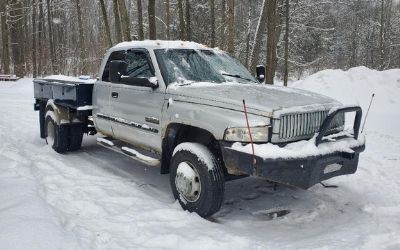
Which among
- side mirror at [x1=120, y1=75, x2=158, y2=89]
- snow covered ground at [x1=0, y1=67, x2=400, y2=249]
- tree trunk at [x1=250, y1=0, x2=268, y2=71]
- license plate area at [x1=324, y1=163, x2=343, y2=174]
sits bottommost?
snow covered ground at [x1=0, y1=67, x2=400, y2=249]

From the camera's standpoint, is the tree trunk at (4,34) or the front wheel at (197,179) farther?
the tree trunk at (4,34)

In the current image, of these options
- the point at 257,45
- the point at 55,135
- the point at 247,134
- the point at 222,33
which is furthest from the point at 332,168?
the point at 222,33

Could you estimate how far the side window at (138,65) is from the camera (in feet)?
19.2

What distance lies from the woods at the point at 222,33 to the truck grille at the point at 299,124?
28.7ft

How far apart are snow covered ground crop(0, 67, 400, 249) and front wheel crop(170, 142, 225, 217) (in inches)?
6.3

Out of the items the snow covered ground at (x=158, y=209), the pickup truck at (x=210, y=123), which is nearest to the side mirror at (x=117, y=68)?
the pickup truck at (x=210, y=123)

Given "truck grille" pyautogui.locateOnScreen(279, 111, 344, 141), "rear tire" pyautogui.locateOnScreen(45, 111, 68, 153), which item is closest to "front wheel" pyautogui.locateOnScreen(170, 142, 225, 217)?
"truck grille" pyautogui.locateOnScreen(279, 111, 344, 141)

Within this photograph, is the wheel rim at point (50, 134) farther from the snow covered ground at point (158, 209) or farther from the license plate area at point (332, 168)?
the license plate area at point (332, 168)

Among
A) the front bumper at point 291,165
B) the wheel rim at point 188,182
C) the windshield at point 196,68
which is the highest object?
the windshield at point 196,68

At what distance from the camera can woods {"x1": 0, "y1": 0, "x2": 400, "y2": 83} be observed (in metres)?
19.4

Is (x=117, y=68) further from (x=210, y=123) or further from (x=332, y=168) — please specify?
(x=332, y=168)

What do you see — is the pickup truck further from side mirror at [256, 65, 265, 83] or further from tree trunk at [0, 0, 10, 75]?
tree trunk at [0, 0, 10, 75]

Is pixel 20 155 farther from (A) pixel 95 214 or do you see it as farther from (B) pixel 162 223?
(B) pixel 162 223

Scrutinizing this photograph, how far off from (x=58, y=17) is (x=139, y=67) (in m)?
38.7
